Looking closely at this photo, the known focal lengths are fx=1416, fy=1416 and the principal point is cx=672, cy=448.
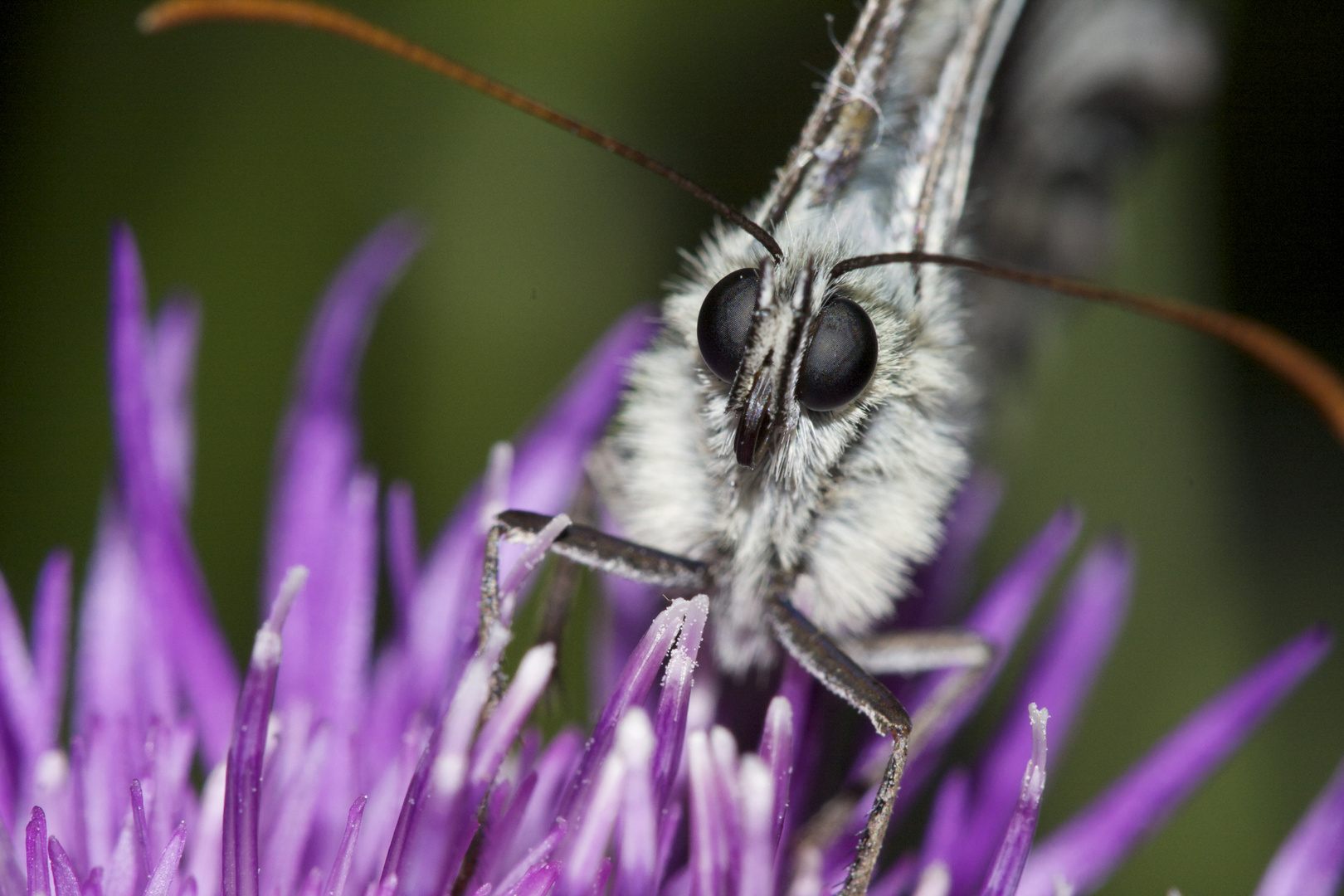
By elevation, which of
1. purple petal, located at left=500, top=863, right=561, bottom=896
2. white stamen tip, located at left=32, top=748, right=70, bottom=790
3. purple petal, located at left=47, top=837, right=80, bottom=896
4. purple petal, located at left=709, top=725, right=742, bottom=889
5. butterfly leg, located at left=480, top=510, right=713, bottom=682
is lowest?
white stamen tip, located at left=32, top=748, right=70, bottom=790

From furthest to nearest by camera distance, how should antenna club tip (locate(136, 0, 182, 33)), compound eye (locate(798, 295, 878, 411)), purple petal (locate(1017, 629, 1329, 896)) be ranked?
purple petal (locate(1017, 629, 1329, 896)) < antenna club tip (locate(136, 0, 182, 33)) < compound eye (locate(798, 295, 878, 411))

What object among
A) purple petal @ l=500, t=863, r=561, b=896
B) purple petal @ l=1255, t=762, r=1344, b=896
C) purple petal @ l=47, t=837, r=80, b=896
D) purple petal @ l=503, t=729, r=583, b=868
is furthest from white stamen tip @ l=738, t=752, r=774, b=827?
purple petal @ l=1255, t=762, r=1344, b=896

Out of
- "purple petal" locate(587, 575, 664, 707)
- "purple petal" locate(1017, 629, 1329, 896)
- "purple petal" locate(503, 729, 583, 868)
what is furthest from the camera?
"purple petal" locate(587, 575, 664, 707)

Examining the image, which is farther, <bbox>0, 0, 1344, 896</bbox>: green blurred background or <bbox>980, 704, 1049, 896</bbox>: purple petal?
<bbox>0, 0, 1344, 896</bbox>: green blurred background

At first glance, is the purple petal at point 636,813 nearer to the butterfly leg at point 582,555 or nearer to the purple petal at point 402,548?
the butterfly leg at point 582,555

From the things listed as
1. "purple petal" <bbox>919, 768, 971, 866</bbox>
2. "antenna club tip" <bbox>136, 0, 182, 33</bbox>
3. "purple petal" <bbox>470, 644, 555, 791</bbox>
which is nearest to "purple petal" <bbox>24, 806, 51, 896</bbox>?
"purple petal" <bbox>470, 644, 555, 791</bbox>

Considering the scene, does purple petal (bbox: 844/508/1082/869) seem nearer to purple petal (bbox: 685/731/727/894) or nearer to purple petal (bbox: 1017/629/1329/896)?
purple petal (bbox: 1017/629/1329/896)

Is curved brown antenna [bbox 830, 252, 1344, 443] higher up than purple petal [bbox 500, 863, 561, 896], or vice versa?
curved brown antenna [bbox 830, 252, 1344, 443]
